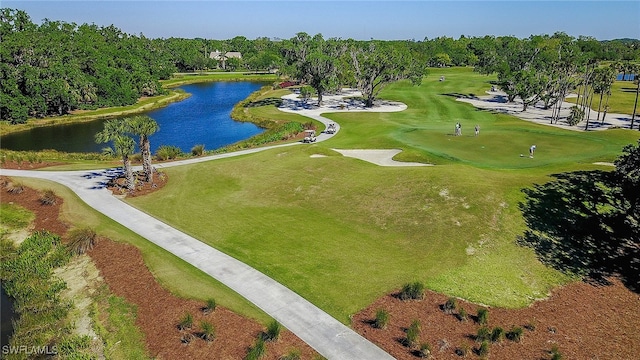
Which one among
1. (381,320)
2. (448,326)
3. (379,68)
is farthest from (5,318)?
(379,68)

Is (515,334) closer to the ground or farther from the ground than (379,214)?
closer to the ground

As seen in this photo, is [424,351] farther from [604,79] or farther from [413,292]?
[604,79]

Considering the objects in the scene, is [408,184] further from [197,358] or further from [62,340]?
[62,340]

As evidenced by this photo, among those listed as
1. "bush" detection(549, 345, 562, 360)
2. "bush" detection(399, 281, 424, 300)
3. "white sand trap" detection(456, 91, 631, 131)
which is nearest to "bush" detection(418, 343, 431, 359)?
"bush" detection(399, 281, 424, 300)

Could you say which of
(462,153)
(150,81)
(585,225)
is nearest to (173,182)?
(462,153)

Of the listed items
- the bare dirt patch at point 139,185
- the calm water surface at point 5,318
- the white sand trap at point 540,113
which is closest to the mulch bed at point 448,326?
the calm water surface at point 5,318

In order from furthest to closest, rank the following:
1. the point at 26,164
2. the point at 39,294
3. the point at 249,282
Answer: the point at 26,164 → the point at 39,294 → the point at 249,282
